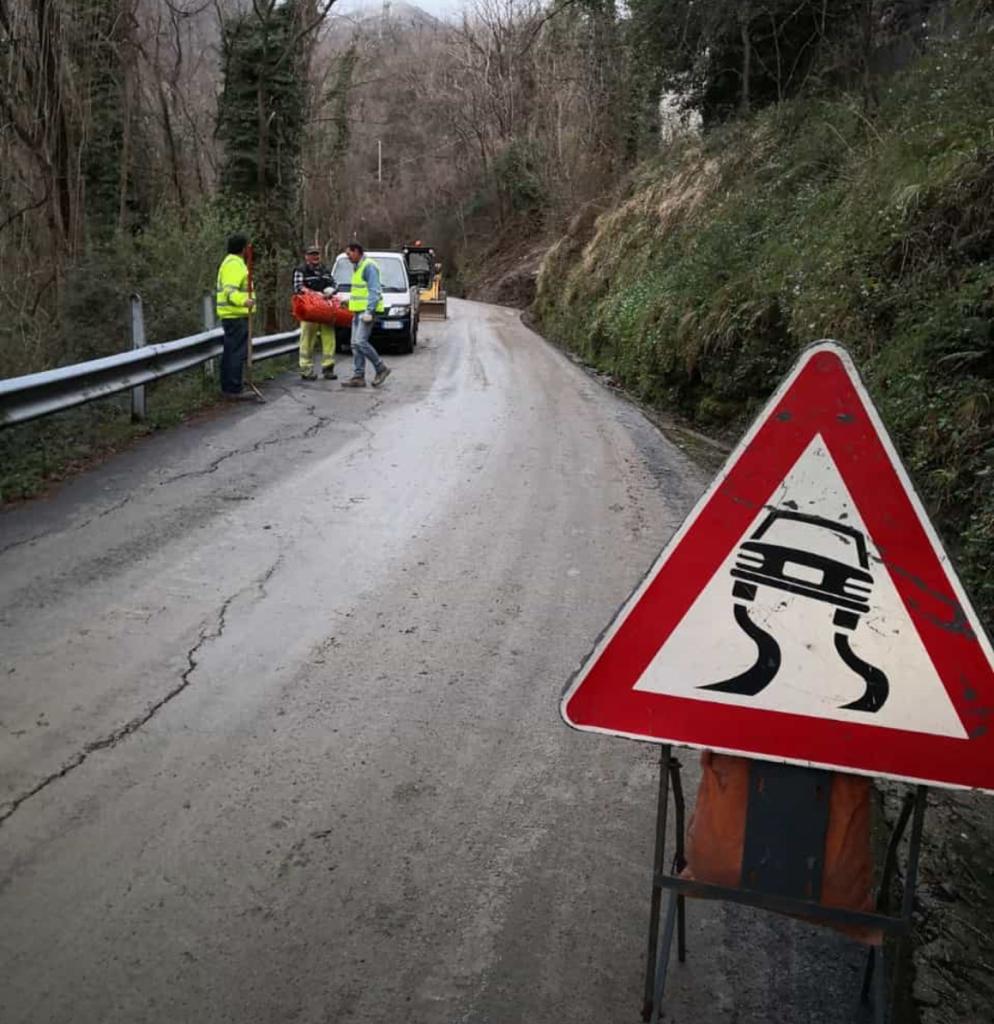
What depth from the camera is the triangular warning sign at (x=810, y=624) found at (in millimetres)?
2180

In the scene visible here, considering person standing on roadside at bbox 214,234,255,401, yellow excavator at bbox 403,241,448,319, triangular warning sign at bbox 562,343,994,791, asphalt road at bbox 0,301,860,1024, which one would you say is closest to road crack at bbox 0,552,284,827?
asphalt road at bbox 0,301,860,1024

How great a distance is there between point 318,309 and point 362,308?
0.78 m

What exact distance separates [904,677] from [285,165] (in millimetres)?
24322

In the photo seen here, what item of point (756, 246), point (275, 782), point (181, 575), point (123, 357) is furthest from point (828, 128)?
point (275, 782)

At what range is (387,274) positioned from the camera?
21375mm

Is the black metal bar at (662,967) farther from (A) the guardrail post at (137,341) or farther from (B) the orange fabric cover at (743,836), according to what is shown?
(A) the guardrail post at (137,341)

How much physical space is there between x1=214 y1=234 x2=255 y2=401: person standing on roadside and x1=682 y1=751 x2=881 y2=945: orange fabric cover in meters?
11.0

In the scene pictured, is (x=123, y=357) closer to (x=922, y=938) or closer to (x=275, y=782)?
(x=275, y=782)

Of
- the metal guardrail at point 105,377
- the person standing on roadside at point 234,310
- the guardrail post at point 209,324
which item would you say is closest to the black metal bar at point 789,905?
the metal guardrail at point 105,377

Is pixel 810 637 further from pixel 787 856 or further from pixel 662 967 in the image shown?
pixel 662 967

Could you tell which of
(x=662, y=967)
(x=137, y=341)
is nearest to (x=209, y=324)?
(x=137, y=341)

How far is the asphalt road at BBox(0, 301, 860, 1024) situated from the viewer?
107 inches

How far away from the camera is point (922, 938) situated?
2.96 meters

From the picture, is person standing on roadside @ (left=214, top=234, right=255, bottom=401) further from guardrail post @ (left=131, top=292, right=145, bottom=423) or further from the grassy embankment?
the grassy embankment
